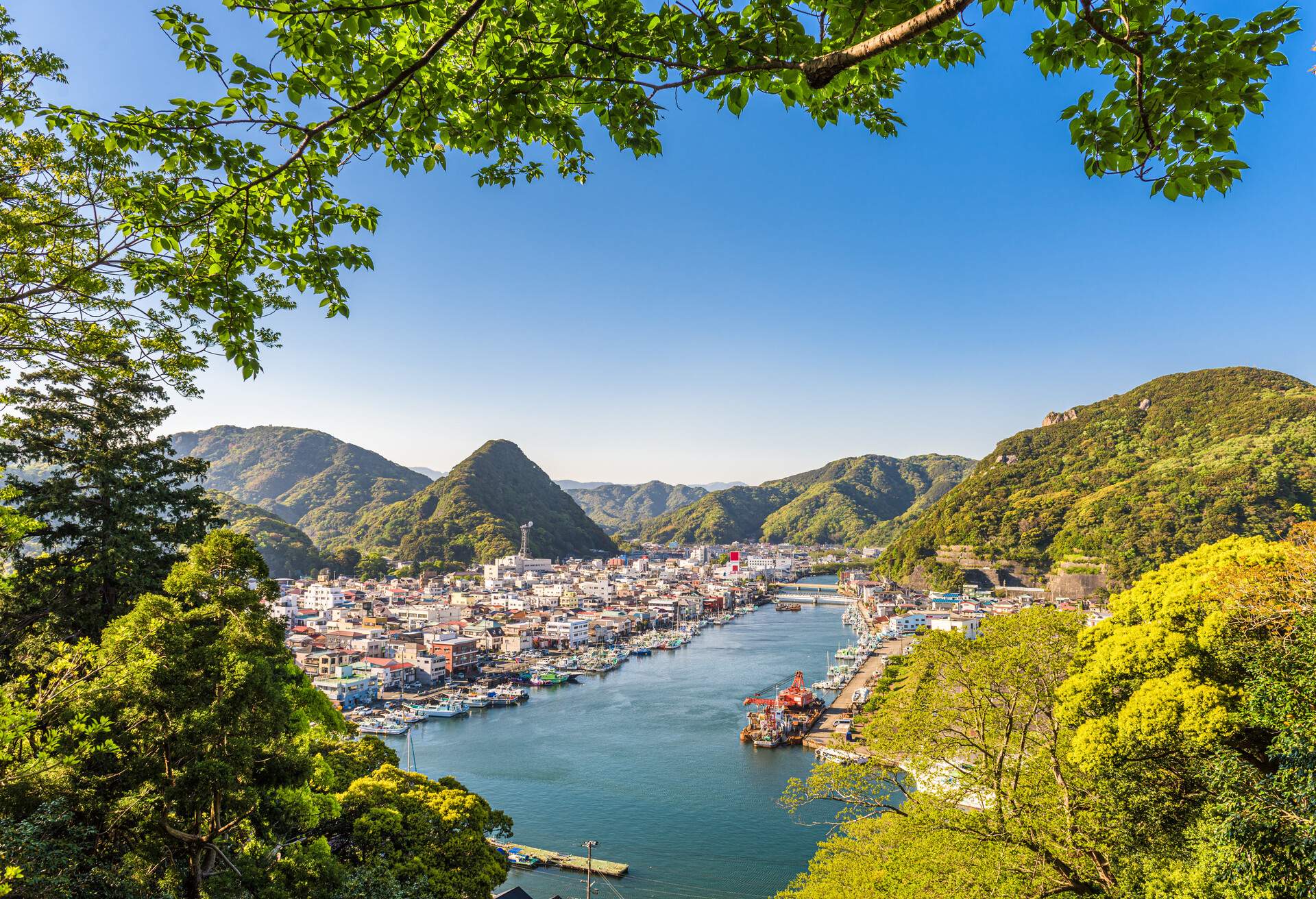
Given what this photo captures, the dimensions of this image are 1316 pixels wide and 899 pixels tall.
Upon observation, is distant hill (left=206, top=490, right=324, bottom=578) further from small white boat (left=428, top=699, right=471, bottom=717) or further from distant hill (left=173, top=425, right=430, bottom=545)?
small white boat (left=428, top=699, right=471, bottom=717)

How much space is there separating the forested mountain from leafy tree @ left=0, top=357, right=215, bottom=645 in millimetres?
35001

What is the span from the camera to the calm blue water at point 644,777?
407 inches

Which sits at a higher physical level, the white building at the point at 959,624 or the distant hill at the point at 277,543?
the distant hill at the point at 277,543

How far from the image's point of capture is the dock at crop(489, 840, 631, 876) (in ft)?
33.3

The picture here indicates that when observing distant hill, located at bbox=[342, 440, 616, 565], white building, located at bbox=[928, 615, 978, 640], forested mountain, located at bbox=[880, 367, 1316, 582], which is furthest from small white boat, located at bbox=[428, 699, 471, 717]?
distant hill, located at bbox=[342, 440, 616, 565]

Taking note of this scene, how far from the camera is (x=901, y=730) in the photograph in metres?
4.55

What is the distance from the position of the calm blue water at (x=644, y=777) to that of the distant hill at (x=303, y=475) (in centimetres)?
5521

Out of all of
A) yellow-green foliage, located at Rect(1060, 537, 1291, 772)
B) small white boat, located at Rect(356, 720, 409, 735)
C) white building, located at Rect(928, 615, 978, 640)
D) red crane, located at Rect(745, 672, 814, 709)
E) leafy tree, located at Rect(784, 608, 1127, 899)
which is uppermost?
yellow-green foliage, located at Rect(1060, 537, 1291, 772)

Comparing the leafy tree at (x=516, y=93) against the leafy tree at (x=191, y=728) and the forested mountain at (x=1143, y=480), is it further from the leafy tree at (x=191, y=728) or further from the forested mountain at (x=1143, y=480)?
the forested mountain at (x=1143, y=480)

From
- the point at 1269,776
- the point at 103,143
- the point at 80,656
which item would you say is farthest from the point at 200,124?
the point at 1269,776

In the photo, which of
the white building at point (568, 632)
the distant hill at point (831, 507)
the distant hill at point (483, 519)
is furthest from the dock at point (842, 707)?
the distant hill at point (831, 507)

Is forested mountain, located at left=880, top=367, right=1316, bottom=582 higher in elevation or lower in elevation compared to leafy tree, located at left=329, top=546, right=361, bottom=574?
higher

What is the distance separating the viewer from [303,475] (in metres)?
85.7

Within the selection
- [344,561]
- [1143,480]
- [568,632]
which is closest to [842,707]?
[568,632]
